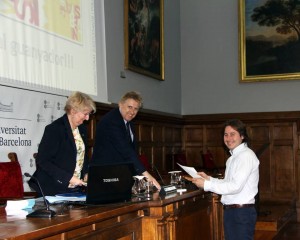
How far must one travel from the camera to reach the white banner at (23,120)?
5.62m

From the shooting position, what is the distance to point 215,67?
39.0 ft

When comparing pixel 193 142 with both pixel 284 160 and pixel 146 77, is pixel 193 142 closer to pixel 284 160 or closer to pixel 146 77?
pixel 284 160

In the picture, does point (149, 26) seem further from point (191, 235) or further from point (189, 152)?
point (191, 235)

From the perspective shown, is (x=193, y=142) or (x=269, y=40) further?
(x=193, y=142)

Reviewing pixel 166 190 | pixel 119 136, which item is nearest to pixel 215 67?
pixel 119 136

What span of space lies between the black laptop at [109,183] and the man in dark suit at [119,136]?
1.09 m

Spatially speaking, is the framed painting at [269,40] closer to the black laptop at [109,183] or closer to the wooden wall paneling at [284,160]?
the wooden wall paneling at [284,160]

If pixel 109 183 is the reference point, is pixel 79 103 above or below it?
above

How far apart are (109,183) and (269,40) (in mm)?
8828

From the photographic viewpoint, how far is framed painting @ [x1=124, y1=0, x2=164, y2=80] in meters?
9.22

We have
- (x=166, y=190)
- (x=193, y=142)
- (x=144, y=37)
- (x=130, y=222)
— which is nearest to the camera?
(x=130, y=222)

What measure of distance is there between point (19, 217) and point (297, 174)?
29.4 ft

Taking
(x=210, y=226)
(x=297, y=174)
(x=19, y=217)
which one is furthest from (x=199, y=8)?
(x=19, y=217)

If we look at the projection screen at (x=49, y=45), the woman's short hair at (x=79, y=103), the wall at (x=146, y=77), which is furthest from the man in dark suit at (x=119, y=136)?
the wall at (x=146, y=77)
